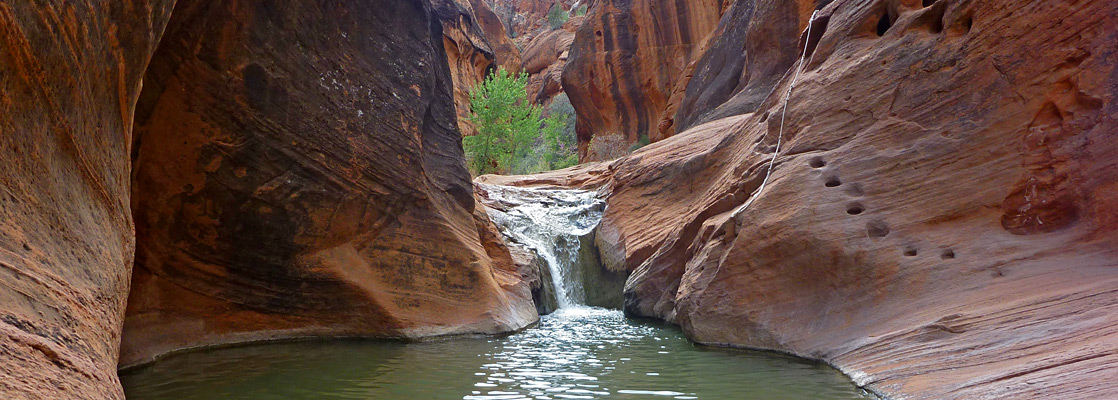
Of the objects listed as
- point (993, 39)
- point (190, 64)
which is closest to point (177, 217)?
point (190, 64)

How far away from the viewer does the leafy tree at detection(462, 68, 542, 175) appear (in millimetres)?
26500

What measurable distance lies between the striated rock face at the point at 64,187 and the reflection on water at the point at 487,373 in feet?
5.66

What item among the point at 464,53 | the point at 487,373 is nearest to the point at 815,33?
the point at 487,373

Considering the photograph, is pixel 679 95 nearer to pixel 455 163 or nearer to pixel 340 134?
pixel 455 163

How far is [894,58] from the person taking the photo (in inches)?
326

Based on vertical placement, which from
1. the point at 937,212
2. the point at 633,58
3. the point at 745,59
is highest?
the point at 633,58

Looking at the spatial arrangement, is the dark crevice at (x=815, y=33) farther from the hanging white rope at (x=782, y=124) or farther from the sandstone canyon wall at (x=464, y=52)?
the sandstone canyon wall at (x=464, y=52)

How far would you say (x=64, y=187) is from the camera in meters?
3.98

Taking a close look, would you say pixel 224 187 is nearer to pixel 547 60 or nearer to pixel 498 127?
pixel 498 127

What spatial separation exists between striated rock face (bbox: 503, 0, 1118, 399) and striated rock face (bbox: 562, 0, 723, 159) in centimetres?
1738

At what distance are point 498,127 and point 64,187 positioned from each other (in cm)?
2254

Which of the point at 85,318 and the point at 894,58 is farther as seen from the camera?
the point at 894,58

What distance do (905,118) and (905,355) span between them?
3133 millimetres

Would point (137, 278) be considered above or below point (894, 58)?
below
